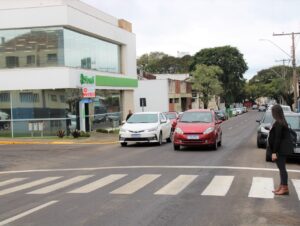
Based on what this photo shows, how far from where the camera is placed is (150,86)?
67.6 meters

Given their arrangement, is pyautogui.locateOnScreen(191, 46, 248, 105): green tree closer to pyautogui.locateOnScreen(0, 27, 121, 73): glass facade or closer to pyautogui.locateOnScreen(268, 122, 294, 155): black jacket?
pyautogui.locateOnScreen(0, 27, 121, 73): glass facade

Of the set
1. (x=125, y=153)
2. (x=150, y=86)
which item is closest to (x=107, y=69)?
(x=125, y=153)

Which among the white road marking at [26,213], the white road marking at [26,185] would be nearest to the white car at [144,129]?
the white road marking at [26,185]

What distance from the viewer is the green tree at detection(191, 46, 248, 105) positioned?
95.6 metres

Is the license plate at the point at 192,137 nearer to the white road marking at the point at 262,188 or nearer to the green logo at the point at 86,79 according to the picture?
the white road marking at the point at 262,188

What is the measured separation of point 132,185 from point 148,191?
979 mm

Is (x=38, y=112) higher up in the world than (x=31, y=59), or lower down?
lower down

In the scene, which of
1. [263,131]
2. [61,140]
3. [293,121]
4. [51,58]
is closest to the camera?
[293,121]

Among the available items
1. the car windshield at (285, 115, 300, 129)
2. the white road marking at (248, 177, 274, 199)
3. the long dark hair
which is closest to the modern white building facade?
the car windshield at (285, 115, 300, 129)

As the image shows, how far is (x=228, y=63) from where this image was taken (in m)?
95.6

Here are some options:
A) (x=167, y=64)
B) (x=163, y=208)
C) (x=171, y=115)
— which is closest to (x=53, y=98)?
(x=171, y=115)

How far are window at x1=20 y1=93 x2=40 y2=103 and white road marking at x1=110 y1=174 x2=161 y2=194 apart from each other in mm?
20948

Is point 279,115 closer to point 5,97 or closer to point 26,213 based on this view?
point 26,213

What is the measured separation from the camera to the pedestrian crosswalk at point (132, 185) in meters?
10.7
